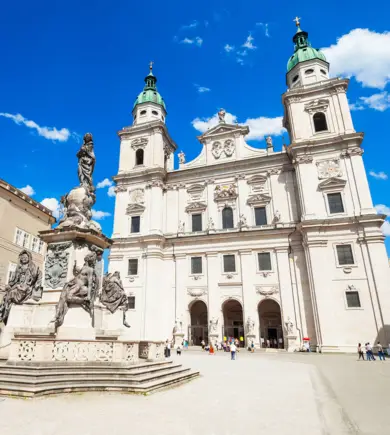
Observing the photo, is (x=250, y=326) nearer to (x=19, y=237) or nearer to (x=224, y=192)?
(x=224, y=192)

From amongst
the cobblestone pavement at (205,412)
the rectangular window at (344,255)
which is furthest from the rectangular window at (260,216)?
the cobblestone pavement at (205,412)

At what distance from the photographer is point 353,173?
29.5 m

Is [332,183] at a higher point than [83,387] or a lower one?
higher

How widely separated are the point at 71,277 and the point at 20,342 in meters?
2.96

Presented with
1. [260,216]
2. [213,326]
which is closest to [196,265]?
[213,326]

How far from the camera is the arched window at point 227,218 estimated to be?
1314 inches

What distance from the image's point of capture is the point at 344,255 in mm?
27500

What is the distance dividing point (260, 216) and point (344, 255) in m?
9.02

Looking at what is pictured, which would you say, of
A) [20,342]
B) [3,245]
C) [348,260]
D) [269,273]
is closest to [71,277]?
[20,342]

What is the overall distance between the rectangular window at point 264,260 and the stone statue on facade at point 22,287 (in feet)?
75.1

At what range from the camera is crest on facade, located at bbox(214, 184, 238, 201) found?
33938mm

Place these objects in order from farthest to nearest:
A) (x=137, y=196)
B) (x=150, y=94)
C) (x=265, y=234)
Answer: (x=150, y=94)
(x=137, y=196)
(x=265, y=234)

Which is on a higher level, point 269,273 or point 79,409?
point 269,273

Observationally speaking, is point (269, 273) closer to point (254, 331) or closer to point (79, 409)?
point (254, 331)
